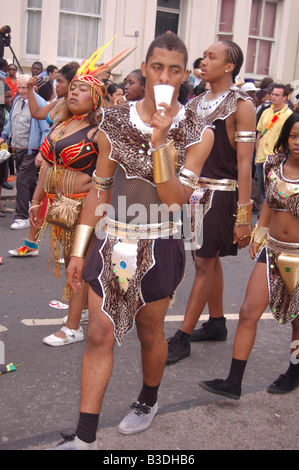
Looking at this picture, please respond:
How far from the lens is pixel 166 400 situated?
3830mm

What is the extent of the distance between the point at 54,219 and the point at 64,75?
166 centimetres

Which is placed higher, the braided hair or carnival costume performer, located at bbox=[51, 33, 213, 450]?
the braided hair

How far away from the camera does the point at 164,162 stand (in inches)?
107

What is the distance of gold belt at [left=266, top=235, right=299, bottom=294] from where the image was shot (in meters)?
3.79

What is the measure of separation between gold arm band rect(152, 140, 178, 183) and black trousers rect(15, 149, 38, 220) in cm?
607

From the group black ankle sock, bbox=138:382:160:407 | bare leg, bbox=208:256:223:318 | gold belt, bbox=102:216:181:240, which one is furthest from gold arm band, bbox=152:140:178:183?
bare leg, bbox=208:256:223:318

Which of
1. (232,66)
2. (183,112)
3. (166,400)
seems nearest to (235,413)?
(166,400)

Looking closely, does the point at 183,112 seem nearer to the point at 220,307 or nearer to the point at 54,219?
the point at 54,219

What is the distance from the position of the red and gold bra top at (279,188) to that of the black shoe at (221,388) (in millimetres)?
1139

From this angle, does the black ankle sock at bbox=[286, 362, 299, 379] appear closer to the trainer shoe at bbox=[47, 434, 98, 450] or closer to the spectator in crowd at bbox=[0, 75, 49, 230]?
the trainer shoe at bbox=[47, 434, 98, 450]

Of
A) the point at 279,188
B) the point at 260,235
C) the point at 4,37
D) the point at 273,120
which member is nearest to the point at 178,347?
the point at 260,235

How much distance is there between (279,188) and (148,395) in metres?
1.49

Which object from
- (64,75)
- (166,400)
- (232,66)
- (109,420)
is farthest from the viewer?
(64,75)
